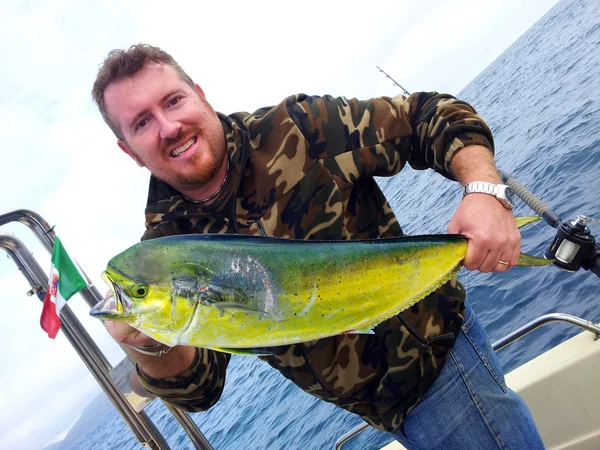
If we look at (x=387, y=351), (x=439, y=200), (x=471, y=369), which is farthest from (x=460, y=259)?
(x=439, y=200)

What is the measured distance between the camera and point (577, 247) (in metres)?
3.27

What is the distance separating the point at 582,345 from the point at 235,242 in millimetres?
3672

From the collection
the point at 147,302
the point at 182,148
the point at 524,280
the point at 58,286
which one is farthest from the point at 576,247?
the point at 524,280

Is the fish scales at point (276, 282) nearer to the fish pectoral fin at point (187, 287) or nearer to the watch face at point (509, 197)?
the fish pectoral fin at point (187, 287)

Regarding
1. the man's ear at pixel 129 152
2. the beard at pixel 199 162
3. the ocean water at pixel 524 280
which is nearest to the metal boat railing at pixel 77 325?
the man's ear at pixel 129 152

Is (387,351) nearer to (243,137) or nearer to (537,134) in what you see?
(243,137)

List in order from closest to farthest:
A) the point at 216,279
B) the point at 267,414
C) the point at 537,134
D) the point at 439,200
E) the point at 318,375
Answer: the point at 216,279, the point at 318,375, the point at 267,414, the point at 537,134, the point at 439,200

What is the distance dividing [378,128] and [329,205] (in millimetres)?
536

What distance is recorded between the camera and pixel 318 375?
2.49 meters

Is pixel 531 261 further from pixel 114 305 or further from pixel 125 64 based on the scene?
pixel 125 64

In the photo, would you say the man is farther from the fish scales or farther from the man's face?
the fish scales

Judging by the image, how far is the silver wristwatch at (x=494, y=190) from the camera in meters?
2.03

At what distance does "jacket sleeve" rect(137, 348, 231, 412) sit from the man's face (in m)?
1.03

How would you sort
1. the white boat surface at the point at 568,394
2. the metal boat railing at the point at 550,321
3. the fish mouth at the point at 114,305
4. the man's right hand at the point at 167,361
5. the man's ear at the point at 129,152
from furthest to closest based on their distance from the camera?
1. the white boat surface at the point at 568,394
2. the metal boat railing at the point at 550,321
3. the man's ear at the point at 129,152
4. the man's right hand at the point at 167,361
5. the fish mouth at the point at 114,305
